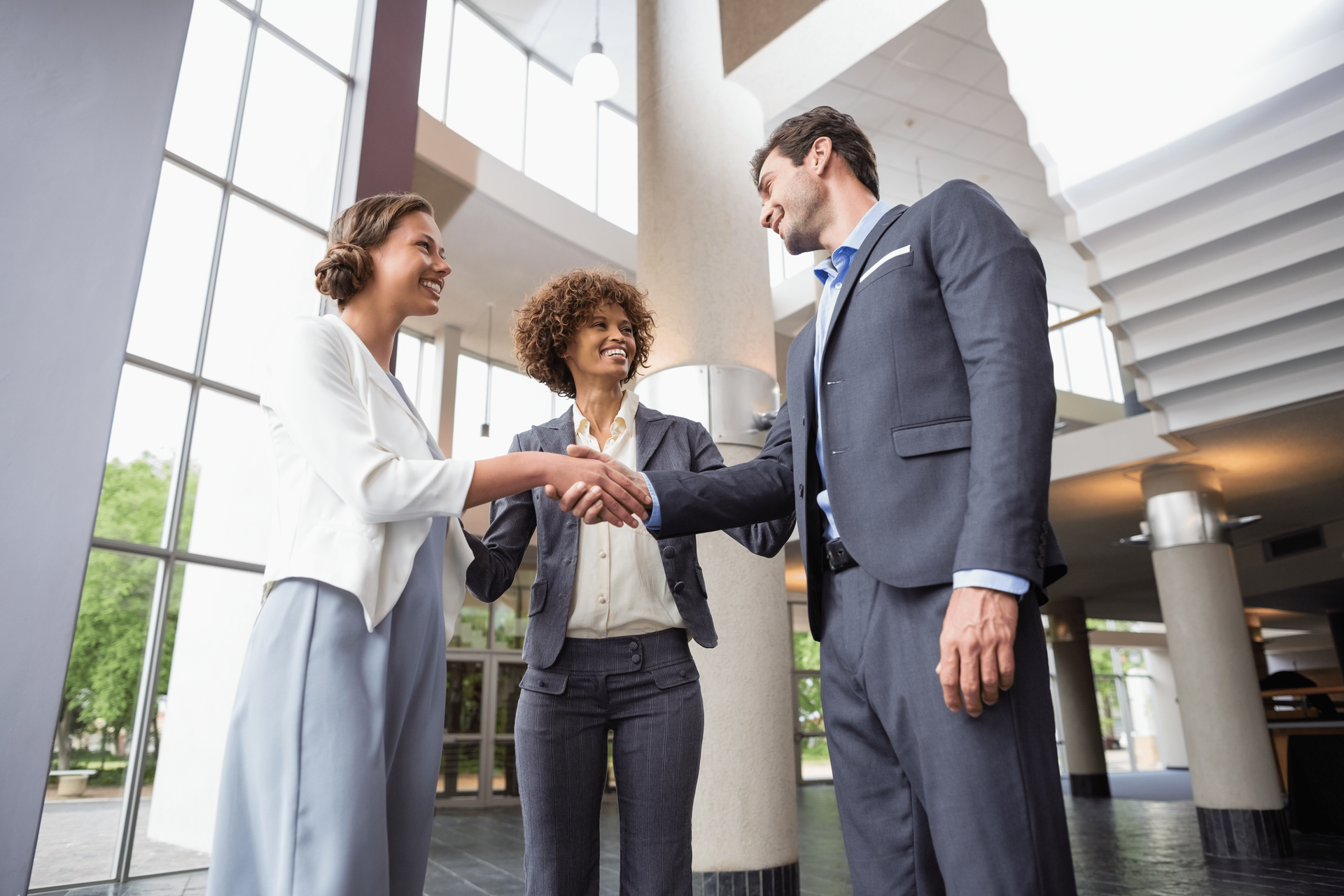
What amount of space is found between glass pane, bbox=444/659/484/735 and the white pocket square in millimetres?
11007

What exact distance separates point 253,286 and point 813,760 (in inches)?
529

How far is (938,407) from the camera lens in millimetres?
1455

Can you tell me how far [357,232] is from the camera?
70.4 inches

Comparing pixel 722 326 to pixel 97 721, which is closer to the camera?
pixel 722 326

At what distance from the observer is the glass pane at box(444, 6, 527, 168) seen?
9938 mm

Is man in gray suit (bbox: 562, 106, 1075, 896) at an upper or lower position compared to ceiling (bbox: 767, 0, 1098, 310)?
lower

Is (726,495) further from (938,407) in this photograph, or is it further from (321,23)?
(321,23)

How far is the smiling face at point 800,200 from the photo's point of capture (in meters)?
1.93

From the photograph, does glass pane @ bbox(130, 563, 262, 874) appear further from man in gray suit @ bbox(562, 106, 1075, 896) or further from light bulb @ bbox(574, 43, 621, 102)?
light bulb @ bbox(574, 43, 621, 102)

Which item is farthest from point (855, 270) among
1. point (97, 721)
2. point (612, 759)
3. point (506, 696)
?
point (506, 696)

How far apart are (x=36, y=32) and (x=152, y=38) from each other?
1.79 ft

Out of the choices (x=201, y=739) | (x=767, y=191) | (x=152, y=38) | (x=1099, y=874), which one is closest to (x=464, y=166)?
(x=152, y=38)

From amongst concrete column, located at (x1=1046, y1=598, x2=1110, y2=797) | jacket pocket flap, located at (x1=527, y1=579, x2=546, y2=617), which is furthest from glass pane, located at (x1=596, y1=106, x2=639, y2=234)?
jacket pocket flap, located at (x1=527, y1=579, x2=546, y2=617)

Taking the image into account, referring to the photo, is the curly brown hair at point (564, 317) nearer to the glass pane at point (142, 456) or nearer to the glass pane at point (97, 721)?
the glass pane at point (97, 721)
